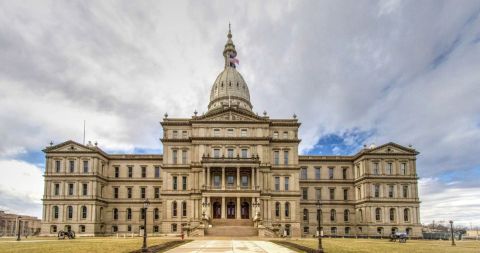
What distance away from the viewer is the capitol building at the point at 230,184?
70.3m

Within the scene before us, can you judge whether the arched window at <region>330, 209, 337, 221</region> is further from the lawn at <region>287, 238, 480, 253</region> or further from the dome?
the lawn at <region>287, 238, 480, 253</region>

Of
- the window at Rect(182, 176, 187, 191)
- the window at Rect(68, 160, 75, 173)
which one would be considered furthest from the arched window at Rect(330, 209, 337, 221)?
the window at Rect(68, 160, 75, 173)

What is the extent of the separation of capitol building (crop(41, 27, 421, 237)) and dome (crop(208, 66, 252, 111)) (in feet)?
A: 54.5

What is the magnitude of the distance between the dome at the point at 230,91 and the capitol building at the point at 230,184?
54.5ft

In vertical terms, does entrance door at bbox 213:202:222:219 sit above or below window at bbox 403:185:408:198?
below

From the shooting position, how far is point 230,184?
71312 millimetres

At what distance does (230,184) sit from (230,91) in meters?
27.8

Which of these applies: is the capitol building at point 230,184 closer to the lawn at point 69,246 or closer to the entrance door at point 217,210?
the entrance door at point 217,210

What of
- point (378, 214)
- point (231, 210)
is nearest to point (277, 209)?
point (231, 210)

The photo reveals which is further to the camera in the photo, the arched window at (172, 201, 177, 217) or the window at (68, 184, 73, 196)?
the window at (68, 184, 73, 196)

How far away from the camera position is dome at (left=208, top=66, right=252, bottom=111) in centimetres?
9281

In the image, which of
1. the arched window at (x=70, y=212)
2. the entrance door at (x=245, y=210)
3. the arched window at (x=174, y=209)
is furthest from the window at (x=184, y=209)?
the arched window at (x=70, y=212)

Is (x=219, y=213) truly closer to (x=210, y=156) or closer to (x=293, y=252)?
(x=210, y=156)

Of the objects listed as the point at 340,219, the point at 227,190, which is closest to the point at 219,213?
the point at 227,190
